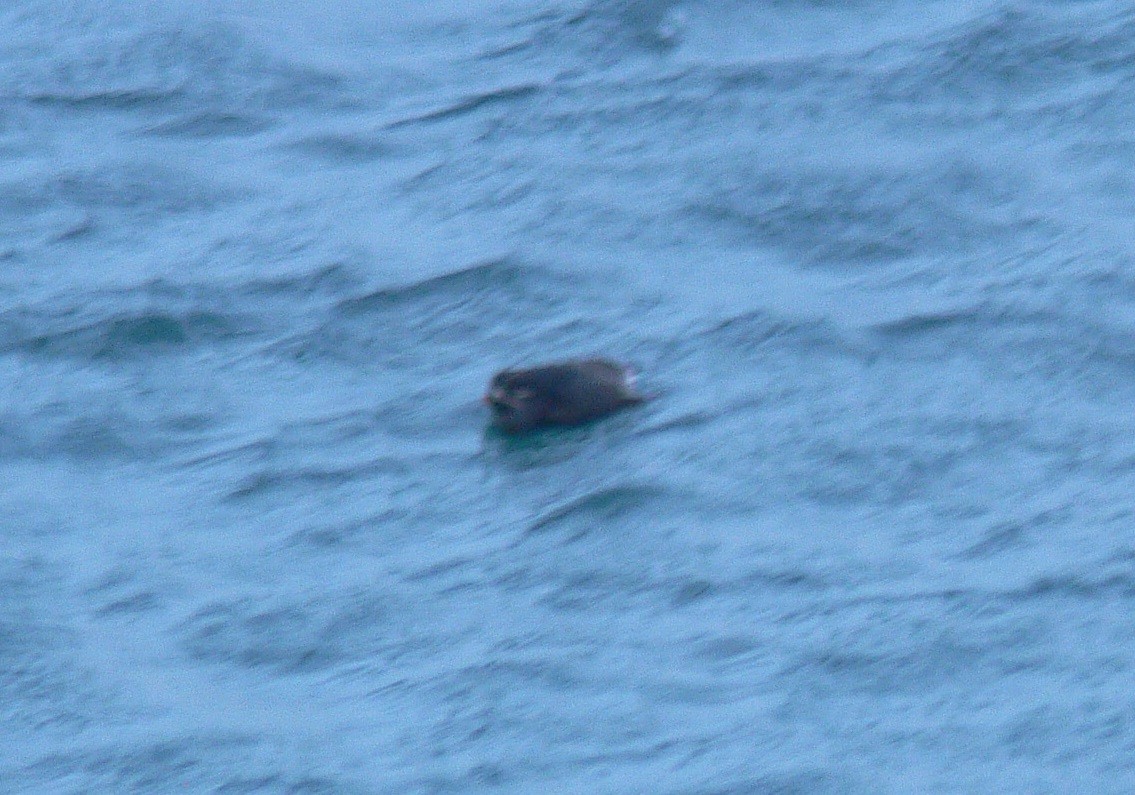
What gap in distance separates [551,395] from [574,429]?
115 millimetres

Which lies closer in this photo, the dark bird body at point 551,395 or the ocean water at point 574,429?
the ocean water at point 574,429

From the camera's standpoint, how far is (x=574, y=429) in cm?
726

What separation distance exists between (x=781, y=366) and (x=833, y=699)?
5.89 ft

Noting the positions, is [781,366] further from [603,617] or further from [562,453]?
[603,617]

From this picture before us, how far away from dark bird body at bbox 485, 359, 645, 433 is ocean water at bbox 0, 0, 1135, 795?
0.06 metres

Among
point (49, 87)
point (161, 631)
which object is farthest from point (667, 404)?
point (49, 87)

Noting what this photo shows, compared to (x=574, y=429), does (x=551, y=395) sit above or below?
above

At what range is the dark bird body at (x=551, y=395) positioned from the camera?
7.20 m

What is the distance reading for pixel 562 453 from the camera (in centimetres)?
720

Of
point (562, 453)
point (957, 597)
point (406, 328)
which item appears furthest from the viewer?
point (406, 328)

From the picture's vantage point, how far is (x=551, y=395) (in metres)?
7.21

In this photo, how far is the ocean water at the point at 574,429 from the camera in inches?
237

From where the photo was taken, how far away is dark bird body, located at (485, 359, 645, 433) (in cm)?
720

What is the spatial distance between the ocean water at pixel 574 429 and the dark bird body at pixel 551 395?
56 mm
